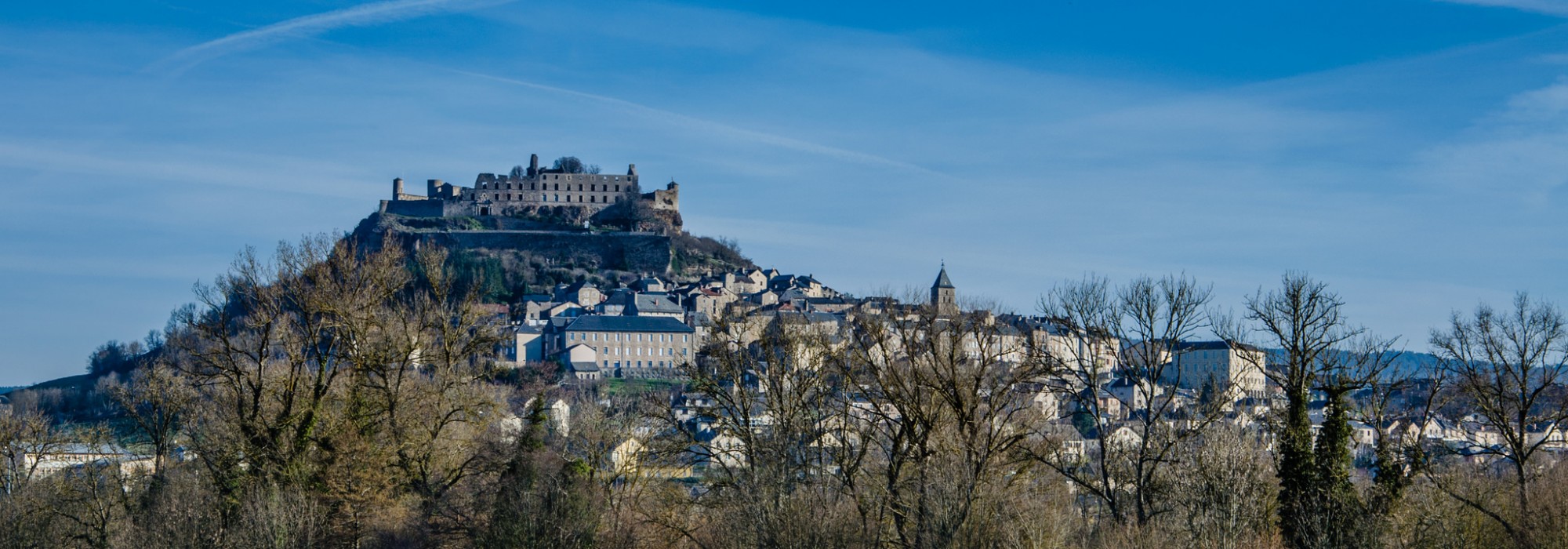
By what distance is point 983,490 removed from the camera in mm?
28547

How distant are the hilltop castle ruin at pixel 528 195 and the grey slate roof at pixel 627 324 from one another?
1359 inches

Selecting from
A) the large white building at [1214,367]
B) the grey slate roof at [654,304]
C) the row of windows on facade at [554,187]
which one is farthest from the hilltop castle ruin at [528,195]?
the large white building at [1214,367]

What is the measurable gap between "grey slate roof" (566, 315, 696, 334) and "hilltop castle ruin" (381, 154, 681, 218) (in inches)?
1359

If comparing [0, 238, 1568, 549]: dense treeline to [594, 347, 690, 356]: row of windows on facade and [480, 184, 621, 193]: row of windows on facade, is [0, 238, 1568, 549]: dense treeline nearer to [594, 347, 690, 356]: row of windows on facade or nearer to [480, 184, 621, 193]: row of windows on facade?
[594, 347, 690, 356]: row of windows on facade

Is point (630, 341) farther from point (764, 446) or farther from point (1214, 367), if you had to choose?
point (764, 446)

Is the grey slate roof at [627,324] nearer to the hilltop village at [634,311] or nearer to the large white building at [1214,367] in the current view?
the hilltop village at [634,311]

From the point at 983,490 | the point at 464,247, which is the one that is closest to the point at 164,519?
the point at 983,490

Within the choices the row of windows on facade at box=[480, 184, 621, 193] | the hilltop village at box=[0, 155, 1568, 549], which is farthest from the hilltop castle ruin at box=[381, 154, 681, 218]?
the hilltop village at box=[0, 155, 1568, 549]

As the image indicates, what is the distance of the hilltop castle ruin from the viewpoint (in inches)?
6727

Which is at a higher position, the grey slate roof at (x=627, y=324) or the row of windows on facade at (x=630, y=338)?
the grey slate roof at (x=627, y=324)

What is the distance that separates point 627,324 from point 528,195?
4175 cm

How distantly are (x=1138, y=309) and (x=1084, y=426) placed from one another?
45.9 meters

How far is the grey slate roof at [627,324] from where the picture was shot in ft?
447

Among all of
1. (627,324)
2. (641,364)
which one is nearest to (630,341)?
(627,324)
